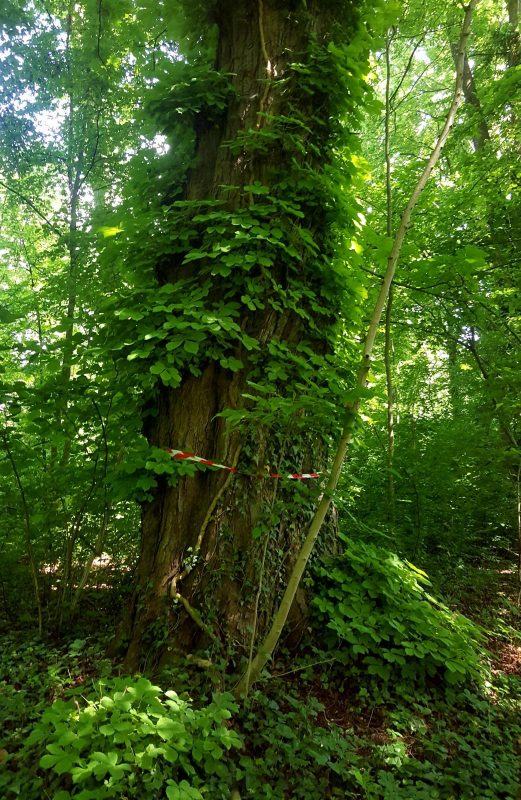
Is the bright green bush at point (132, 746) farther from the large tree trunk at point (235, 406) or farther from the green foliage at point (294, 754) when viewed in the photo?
the large tree trunk at point (235, 406)

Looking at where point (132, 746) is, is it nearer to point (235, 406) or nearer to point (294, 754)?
point (294, 754)

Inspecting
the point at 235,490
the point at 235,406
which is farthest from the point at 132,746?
the point at 235,406

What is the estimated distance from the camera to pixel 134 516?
157 inches

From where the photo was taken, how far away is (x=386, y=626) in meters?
2.95

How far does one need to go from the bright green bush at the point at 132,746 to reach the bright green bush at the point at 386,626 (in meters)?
1.16

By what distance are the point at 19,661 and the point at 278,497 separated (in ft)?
6.20

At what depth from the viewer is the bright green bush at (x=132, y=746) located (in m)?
1.57

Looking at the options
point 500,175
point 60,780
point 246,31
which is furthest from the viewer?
point 500,175

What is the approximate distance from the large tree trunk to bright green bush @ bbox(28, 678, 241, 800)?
625 millimetres

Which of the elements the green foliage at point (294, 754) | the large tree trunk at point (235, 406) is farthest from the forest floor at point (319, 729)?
the large tree trunk at point (235, 406)

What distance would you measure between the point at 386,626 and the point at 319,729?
0.81 meters

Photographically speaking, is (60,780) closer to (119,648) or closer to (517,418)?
(119,648)

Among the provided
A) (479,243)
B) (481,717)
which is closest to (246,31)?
(479,243)

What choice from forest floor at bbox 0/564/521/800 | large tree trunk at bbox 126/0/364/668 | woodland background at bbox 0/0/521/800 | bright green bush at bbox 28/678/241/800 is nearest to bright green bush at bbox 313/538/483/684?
woodland background at bbox 0/0/521/800
